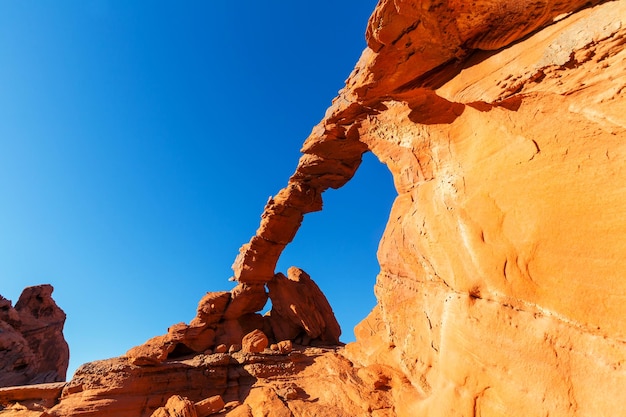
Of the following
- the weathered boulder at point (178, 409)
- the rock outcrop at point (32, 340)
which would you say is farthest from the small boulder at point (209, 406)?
the rock outcrop at point (32, 340)

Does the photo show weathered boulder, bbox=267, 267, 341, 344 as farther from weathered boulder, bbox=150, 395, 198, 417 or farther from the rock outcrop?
the rock outcrop

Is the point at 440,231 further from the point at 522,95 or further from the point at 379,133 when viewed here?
the point at 379,133

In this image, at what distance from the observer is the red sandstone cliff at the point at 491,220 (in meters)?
4.92

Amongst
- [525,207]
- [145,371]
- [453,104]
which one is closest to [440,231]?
[525,207]

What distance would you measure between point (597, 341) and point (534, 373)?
1.39 meters

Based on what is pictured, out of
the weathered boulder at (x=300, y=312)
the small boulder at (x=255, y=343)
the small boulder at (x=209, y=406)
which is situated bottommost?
the small boulder at (x=209, y=406)

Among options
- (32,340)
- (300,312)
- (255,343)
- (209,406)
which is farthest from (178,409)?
(32,340)

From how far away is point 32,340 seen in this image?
91.8ft

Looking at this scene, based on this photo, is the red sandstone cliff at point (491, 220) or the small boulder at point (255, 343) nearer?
the red sandstone cliff at point (491, 220)

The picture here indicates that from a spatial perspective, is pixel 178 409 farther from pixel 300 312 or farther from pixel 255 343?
pixel 300 312

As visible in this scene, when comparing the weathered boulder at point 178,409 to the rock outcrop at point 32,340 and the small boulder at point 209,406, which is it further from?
the rock outcrop at point 32,340

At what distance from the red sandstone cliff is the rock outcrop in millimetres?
15228

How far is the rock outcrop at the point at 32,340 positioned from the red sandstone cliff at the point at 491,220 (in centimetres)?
1523

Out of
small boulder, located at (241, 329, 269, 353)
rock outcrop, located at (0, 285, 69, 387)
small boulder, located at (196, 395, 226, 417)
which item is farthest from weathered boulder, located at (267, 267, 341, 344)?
rock outcrop, located at (0, 285, 69, 387)
